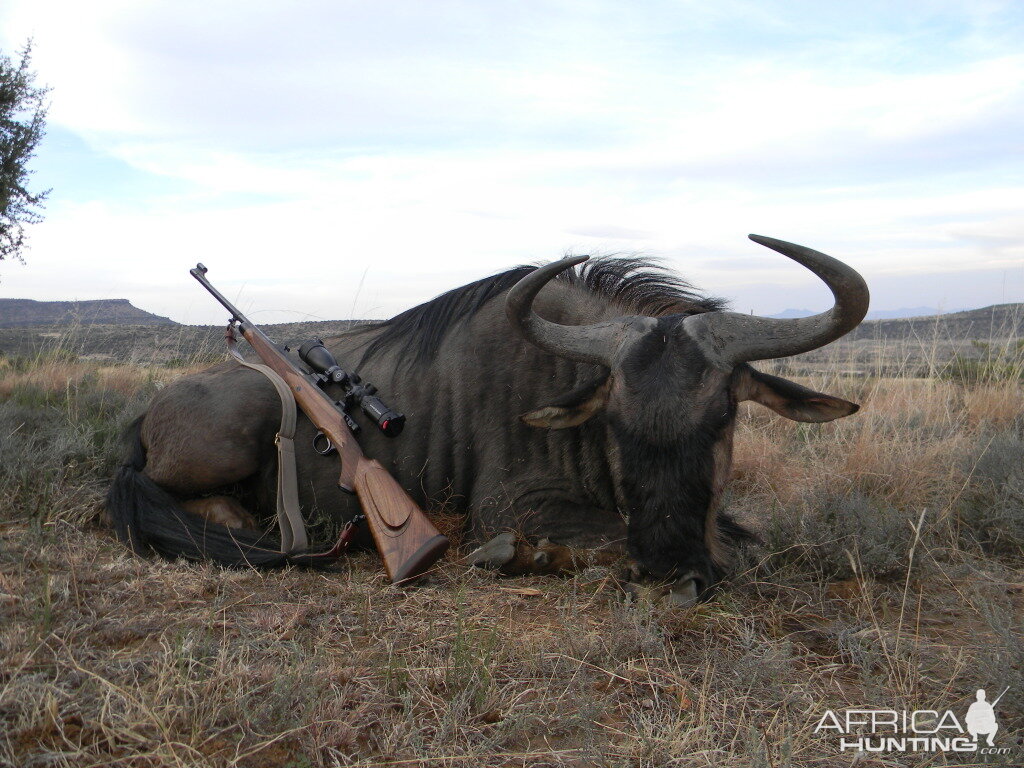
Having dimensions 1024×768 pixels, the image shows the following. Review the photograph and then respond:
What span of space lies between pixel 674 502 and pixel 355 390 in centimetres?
189

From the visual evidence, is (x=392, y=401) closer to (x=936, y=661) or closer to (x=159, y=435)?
(x=159, y=435)

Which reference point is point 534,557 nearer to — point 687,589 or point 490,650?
point 687,589

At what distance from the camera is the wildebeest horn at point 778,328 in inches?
118

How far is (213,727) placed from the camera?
199 cm

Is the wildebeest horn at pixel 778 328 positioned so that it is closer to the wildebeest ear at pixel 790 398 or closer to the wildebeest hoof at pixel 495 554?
the wildebeest ear at pixel 790 398

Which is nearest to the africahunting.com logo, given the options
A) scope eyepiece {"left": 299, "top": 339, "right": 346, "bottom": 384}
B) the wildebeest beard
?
the wildebeest beard

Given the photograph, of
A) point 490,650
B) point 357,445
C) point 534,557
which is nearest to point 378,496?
point 357,445

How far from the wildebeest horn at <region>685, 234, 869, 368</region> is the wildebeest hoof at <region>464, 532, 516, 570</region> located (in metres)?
1.29

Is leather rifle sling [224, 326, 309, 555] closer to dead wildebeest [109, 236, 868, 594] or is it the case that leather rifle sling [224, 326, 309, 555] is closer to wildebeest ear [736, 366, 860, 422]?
dead wildebeest [109, 236, 868, 594]

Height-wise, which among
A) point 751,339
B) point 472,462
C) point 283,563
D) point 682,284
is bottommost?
point 283,563

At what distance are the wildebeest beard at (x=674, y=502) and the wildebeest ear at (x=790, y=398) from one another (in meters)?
0.42

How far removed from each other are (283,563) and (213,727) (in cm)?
161

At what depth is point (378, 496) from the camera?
348 cm

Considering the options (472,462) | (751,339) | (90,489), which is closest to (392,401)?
(472,462)
